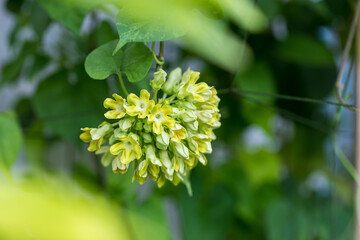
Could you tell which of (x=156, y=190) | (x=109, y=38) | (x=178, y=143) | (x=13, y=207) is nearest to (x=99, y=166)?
(x=156, y=190)

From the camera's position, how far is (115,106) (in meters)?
0.23

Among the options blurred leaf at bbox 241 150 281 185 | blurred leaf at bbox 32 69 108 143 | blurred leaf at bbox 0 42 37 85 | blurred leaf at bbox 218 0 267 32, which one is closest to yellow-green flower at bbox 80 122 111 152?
blurred leaf at bbox 218 0 267 32

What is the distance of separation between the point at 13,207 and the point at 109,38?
28cm

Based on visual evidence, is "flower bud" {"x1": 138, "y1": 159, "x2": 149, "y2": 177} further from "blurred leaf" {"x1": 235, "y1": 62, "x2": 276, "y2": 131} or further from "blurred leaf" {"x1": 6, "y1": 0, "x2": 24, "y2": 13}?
"blurred leaf" {"x1": 6, "y1": 0, "x2": 24, "y2": 13}

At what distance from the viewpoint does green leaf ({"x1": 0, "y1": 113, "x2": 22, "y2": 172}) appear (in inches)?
14.0

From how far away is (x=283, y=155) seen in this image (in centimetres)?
90

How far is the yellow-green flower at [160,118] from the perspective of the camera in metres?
0.22

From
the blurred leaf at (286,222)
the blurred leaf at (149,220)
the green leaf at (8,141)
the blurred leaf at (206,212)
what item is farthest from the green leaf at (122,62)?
the blurred leaf at (286,222)

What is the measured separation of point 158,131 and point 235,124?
20.0 inches

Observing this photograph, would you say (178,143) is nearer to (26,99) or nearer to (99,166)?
(99,166)

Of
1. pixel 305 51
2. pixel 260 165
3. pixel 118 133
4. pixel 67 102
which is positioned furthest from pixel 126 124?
pixel 260 165

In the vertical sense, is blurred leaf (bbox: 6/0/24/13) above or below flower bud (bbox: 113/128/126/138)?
above

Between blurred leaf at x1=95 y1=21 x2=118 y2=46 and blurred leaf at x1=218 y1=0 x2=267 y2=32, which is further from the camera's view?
blurred leaf at x1=95 y1=21 x2=118 y2=46

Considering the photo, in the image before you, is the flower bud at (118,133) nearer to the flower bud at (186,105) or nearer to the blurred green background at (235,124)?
the flower bud at (186,105)
